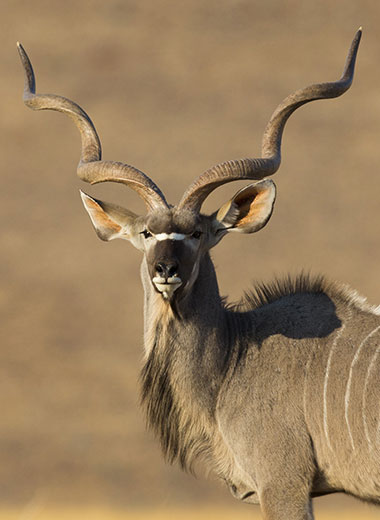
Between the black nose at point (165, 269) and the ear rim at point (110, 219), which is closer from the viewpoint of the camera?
the black nose at point (165, 269)

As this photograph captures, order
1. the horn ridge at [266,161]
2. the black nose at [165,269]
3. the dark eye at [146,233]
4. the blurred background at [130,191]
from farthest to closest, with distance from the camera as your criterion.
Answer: the blurred background at [130,191]
the horn ridge at [266,161]
the dark eye at [146,233]
the black nose at [165,269]

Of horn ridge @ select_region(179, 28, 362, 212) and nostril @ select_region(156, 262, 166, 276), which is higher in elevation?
horn ridge @ select_region(179, 28, 362, 212)

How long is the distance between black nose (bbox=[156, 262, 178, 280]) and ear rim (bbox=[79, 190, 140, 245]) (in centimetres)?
63

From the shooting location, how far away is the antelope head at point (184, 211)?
6.69m

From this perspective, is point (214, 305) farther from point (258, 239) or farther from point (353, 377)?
point (258, 239)

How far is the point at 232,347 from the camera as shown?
7.00 m

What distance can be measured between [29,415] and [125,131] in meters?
9.33

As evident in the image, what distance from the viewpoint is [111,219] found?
7246mm

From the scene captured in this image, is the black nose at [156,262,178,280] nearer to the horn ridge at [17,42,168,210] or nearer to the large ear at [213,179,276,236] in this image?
the horn ridge at [17,42,168,210]

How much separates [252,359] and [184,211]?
816 millimetres

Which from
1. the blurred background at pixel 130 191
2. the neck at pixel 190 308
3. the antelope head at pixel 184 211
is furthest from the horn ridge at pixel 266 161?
the blurred background at pixel 130 191

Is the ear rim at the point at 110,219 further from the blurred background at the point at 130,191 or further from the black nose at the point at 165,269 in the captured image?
the blurred background at the point at 130,191

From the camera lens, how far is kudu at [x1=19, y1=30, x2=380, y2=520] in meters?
6.57

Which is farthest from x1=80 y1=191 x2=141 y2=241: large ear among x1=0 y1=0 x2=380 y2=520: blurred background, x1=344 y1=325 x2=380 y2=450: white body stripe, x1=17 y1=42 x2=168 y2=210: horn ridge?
x1=0 y1=0 x2=380 y2=520: blurred background
